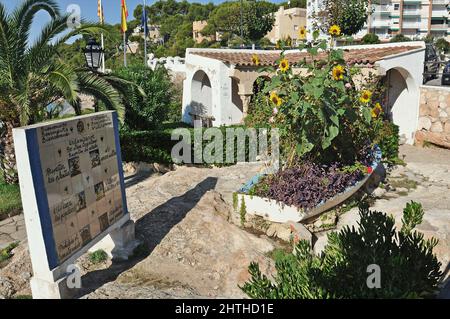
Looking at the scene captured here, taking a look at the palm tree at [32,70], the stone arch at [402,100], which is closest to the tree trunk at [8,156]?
the palm tree at [32,70]

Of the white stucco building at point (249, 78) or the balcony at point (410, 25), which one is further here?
the balcony at point (410, 25)

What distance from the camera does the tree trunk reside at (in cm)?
955

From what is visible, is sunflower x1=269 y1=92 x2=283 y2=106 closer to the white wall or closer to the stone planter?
the stone planter

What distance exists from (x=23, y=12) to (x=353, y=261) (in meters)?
8.68

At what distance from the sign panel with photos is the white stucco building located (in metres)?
6.01

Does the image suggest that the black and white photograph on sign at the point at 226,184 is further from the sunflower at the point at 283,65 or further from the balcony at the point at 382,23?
the balcony at the point at 382,23

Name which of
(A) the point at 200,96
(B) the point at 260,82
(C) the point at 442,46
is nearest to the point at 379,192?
(B) the point at 260,82

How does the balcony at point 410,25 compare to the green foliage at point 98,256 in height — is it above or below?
above

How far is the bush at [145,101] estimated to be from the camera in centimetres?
1235

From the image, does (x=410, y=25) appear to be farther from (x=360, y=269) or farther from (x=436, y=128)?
(x=360, y=269)

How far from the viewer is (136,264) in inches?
232

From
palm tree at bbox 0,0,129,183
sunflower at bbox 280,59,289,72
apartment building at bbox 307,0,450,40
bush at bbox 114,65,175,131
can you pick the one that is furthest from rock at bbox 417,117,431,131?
apartment building at bbox 307,0,450,40
